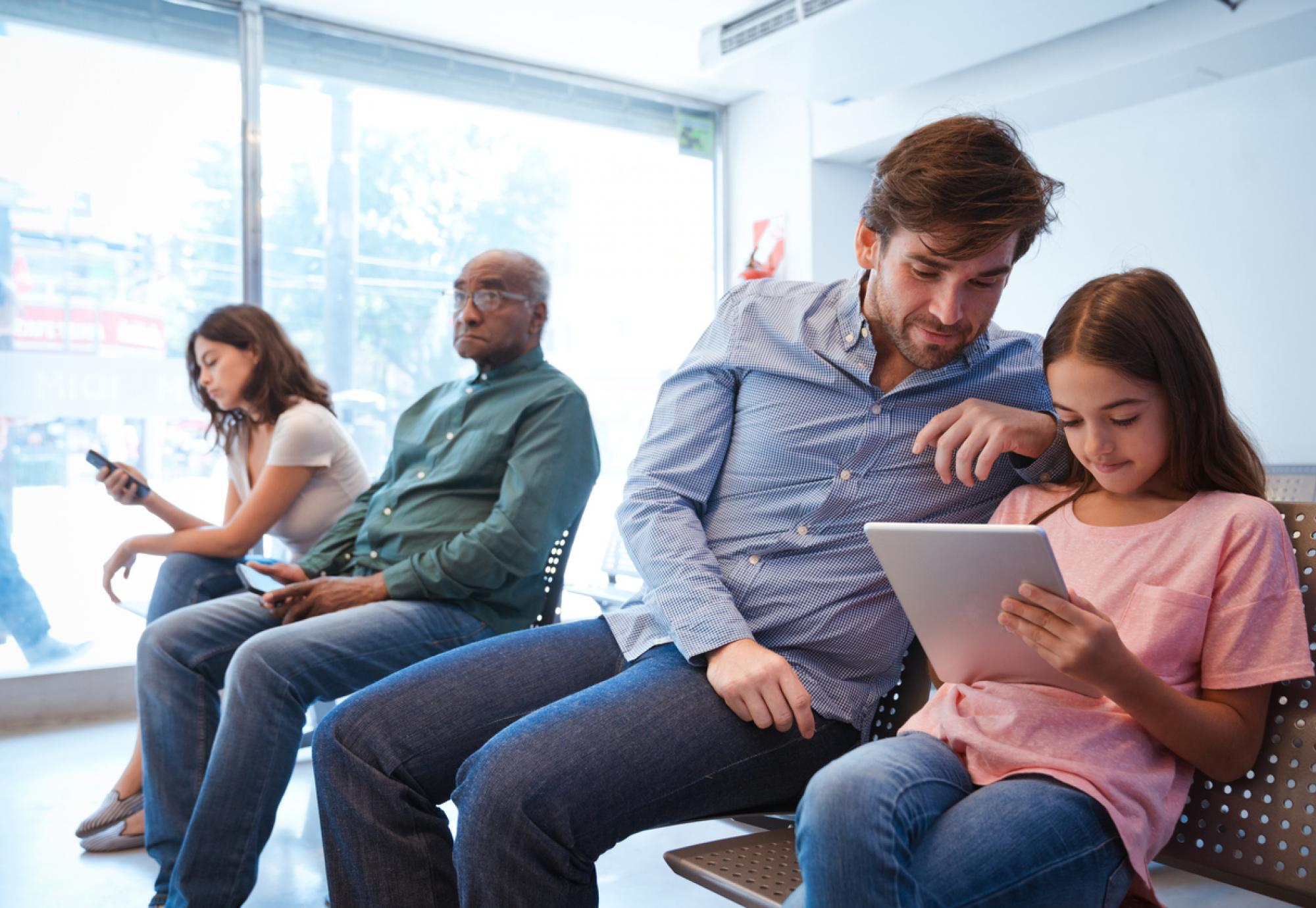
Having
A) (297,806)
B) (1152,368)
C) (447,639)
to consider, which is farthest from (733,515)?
(297,806)

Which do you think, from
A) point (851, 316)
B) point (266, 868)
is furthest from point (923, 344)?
point (266, 868)

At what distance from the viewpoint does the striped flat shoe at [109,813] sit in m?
2.36

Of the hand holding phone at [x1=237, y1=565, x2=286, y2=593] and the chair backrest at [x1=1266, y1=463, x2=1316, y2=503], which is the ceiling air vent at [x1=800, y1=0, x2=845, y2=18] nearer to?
the chair backrest at [x1=1266, y1=463, x2=1316, y2=503]

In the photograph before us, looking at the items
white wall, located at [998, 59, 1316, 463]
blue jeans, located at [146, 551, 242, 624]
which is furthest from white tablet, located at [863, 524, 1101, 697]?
white wall, located at [998, 59, 1316, 463]

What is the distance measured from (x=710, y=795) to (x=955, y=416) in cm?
53

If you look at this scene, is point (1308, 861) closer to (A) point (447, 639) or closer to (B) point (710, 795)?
(B) point (710, 795)

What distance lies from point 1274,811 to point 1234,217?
2.90 meters

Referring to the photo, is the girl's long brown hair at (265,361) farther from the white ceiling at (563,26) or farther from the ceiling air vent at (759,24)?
the ceiling air vent at (759,24)

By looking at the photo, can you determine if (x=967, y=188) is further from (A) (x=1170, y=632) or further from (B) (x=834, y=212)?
(B) (x=834, y=212)

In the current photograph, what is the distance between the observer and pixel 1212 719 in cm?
103

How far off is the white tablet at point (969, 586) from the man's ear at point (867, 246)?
1.57 ft

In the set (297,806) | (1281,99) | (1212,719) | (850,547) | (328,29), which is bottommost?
(297,806)

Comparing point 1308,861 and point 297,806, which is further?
point 297,806

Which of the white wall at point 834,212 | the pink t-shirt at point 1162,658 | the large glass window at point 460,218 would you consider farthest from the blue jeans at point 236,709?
the white wall at point 834,212
